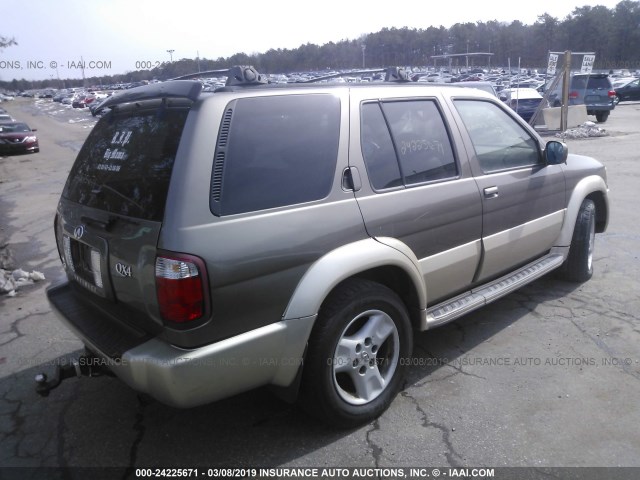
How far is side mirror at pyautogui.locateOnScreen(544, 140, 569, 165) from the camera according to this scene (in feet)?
14.1

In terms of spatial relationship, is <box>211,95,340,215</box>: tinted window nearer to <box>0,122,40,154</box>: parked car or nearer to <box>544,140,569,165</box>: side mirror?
<box>544,140,569,165</box>: side mirror

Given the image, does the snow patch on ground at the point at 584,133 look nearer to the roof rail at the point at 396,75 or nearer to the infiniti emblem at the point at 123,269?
the roof rail at the point at 396,75

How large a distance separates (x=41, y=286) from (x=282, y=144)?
416 centimetres

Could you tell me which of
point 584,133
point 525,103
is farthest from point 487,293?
point 525,103

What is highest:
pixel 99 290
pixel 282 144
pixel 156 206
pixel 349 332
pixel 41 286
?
pixel 282 144

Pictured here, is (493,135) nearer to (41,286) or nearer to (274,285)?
(274,285)

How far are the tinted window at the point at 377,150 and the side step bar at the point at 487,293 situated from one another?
0.94m

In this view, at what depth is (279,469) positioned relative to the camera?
2717mm

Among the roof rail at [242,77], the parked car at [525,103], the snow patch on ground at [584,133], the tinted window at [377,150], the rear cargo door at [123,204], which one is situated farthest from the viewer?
the parked car at [525,103]

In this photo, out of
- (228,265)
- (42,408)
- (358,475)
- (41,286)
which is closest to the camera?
(228,265)

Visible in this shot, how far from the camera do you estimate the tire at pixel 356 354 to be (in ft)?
9.15

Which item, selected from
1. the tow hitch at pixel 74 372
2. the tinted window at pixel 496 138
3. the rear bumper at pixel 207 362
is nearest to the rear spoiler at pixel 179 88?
the rear bumper at pixel 207 362

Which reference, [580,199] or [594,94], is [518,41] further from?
[580,199]


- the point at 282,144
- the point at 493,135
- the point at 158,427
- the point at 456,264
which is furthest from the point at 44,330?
the point at 493,135
